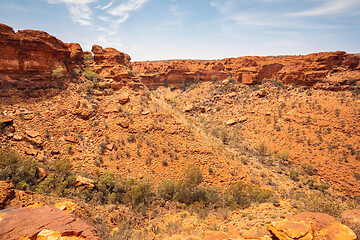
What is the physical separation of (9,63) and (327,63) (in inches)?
1575

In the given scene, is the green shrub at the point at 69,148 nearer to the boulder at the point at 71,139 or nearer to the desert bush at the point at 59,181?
the boulder at the point at 71,139

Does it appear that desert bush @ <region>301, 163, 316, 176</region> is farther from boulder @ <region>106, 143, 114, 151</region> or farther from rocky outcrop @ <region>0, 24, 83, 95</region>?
rocky outcrop @ <region>0, 24, 83, 95</region>

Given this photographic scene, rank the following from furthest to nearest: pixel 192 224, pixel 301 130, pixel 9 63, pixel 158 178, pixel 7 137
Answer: pixel 301 130 < pixel 9 63 < pixel 158 178 < pixel 7 137 < pixel 192 224

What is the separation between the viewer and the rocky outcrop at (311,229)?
4.17 meters

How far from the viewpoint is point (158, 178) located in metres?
11.6

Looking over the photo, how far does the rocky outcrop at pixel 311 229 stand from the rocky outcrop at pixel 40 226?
5135 mm

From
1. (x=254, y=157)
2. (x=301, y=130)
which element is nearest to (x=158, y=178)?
(x=254, y=157)

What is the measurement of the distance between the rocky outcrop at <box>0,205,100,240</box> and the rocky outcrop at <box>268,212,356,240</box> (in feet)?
16.8

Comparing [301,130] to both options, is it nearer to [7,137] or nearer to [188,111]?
[188,111]

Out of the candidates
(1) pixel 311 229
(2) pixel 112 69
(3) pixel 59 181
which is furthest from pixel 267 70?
(3) pixel 59 181

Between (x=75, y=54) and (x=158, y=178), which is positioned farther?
(x=75, y=54)

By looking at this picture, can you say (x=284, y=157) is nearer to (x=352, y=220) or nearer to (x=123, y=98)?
(x=352, y=220)

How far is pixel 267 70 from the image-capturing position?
32062mm

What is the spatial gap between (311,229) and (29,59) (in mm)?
20393
